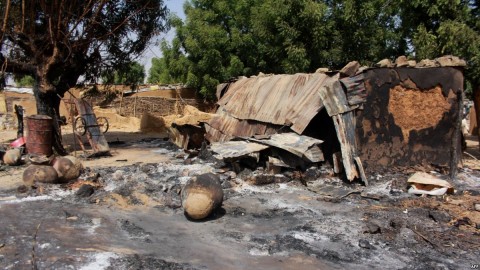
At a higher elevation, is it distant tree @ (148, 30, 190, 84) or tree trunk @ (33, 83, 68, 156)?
distant tree @ (148, 30, 190, 84)

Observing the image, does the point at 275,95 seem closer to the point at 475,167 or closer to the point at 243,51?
the point at 475,167

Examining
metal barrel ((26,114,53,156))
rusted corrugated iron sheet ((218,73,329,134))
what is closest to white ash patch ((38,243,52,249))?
rusted corrugated iron sheet ((218,73,329,134))

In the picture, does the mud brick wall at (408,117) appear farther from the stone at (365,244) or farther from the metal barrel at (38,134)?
the metal barrel at (38,134)

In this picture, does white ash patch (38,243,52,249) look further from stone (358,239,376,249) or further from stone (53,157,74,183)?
stone (358,239,376,249)

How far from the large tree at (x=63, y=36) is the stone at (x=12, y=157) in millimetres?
1429

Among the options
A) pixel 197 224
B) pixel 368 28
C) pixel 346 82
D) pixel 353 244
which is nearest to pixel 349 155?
pixel 346 82

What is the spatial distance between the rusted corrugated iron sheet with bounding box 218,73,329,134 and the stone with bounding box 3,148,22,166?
222 inches

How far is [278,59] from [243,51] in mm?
4263

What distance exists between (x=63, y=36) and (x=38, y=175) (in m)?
5.78

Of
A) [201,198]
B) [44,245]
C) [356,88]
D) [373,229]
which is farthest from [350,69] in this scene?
[44,245]

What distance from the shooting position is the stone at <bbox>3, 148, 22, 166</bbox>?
33.4ft

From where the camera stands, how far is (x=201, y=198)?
6199 mm

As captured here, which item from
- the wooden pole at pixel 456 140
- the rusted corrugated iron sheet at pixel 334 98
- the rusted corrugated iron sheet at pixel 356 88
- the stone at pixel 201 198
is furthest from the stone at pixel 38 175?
the wooden pole at pixel 456 140

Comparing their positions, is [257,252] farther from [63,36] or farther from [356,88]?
[63,36]
